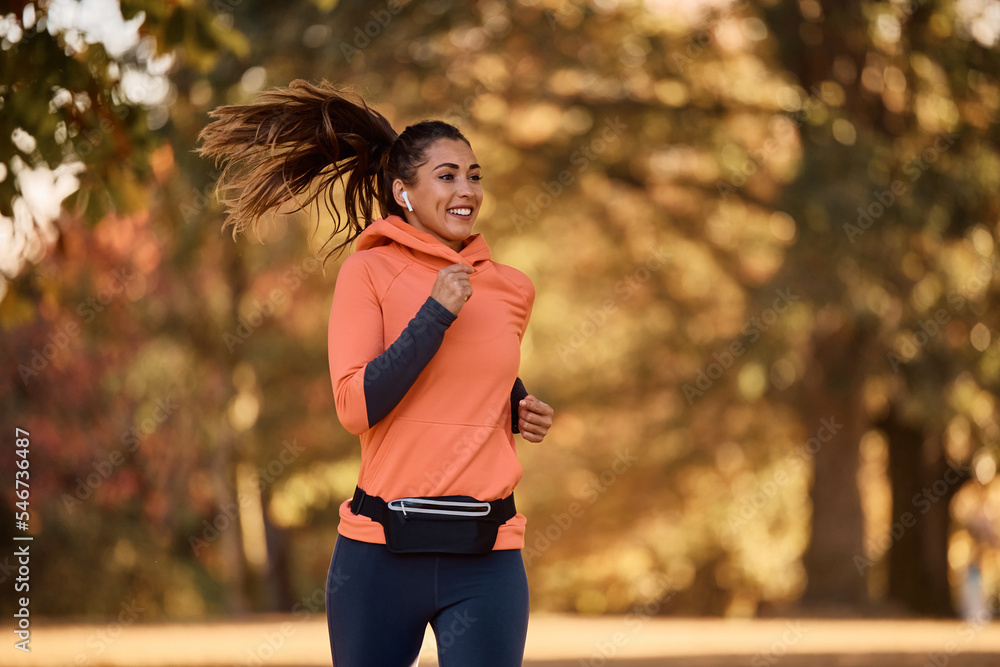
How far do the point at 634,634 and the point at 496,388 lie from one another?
28.3 feet

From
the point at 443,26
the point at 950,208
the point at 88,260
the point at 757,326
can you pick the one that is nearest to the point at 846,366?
the point at 757,326

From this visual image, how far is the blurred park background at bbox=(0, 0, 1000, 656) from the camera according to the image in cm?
1133

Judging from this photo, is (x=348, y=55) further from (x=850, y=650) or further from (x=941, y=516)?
(x=941, y=516)

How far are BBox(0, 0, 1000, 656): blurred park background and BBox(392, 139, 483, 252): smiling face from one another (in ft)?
10.5

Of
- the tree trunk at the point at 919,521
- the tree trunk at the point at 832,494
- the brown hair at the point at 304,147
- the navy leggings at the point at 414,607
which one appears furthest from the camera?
the tree trunk at the point at 919,521

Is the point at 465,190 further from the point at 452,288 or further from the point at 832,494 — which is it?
the point at 832,494

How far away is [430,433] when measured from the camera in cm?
278

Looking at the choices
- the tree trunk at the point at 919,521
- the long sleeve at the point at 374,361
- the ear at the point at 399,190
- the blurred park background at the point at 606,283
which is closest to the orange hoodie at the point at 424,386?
the long sleeve at the point at 374,361

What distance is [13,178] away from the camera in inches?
224

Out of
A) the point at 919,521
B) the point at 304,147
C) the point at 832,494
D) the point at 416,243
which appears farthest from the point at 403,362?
the point at 919,521

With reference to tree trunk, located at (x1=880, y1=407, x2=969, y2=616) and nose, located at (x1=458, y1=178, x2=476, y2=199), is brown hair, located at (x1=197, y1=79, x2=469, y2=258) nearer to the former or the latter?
nose, located at (x1=458, y1=178, x2=476, y2=199)

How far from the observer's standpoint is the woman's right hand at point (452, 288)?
2652mm

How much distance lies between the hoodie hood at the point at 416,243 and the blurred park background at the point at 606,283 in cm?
324

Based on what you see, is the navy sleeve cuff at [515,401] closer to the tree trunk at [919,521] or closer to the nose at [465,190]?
the nose at [465,190]
